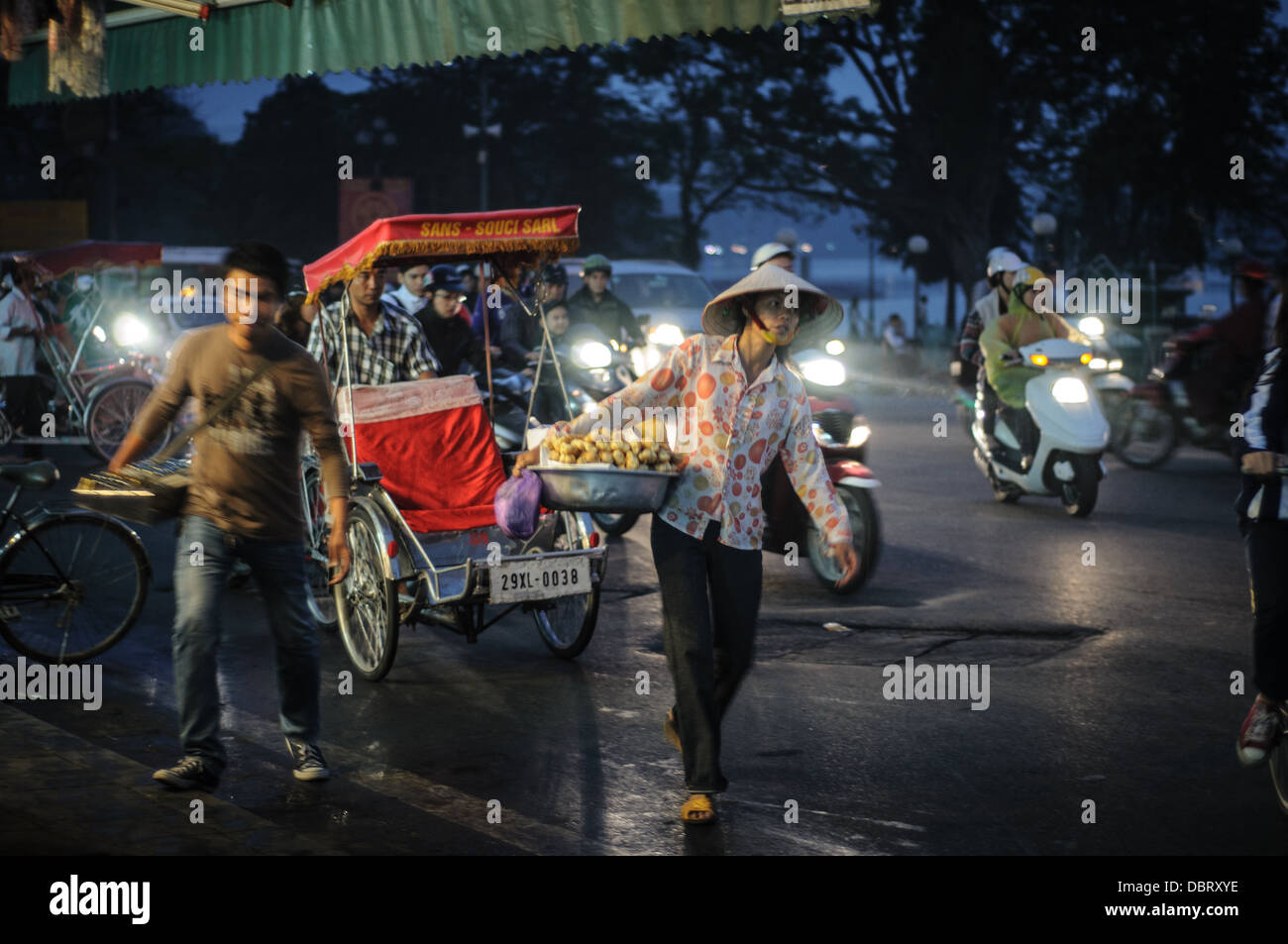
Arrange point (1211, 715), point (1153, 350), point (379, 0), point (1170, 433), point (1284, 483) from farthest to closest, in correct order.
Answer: point (1153, 350), point (1170, 433), point (379, 0), point (1211, 715), point (1284, 483)

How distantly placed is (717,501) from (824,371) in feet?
17.4

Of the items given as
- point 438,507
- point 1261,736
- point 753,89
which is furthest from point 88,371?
point 753,89

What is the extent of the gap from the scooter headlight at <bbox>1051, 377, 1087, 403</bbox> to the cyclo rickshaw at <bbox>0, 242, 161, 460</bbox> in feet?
29.5

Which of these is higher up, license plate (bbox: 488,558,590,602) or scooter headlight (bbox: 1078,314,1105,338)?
scooter headlight (bbox: 1078,314,1105,338)

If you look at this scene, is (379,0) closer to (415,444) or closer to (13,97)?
(415,444)

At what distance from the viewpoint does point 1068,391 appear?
1170 cm

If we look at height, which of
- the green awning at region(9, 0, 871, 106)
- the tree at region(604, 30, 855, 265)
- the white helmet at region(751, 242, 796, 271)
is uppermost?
the tree at region(604, 30, 855, 265)

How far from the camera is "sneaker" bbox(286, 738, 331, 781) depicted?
5.30 m

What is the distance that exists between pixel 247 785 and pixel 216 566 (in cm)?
75

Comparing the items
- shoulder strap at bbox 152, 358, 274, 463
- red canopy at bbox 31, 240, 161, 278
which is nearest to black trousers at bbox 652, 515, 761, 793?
shoulder strap at bbox 152, 358, 274, 463

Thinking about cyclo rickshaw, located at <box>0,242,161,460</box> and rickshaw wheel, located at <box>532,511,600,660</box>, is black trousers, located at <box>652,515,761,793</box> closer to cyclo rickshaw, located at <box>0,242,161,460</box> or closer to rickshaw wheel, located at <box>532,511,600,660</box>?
rickshaw wheel, located at <box>532,511,600,660</box>

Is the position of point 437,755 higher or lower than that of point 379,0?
lower

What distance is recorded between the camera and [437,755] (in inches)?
225
